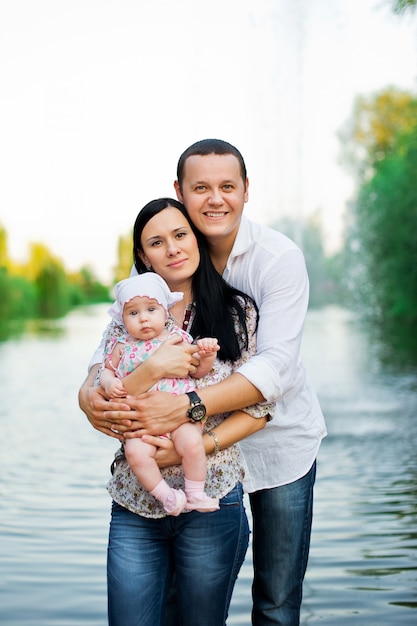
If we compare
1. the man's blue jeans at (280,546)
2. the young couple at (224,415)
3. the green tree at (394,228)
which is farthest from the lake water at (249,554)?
the green tree at (394,228)

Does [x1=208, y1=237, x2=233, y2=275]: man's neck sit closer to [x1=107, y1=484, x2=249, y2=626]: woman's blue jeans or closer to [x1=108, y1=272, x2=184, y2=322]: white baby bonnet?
[x1=108, y1=272, x2=184, y2=322]: white baby bonnet

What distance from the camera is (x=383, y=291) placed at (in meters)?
31.7

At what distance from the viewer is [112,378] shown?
2.64m

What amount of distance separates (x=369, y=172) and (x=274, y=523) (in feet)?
112

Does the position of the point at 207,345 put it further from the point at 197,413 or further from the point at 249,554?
the point at 249,554

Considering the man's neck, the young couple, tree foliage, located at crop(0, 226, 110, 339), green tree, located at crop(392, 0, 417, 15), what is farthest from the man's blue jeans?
tree foliage, located at crop(0, 226, 110, 339)

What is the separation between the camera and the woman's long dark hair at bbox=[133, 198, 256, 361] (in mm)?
2742

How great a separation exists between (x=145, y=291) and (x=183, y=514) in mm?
579

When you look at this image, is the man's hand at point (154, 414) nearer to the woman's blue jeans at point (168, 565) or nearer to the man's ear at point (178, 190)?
the woman's blue jeans at point (168, 565)

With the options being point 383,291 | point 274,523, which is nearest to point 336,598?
point 274,523

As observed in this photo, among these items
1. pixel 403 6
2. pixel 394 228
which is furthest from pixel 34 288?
pixel 403 6

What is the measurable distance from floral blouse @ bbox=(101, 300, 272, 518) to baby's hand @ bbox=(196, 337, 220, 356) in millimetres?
141

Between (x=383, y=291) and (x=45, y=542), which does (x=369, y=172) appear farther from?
(x=45, y=542)

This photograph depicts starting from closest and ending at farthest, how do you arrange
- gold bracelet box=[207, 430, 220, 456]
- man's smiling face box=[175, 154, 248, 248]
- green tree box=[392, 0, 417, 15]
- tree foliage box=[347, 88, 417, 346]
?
gold bracelet box=[207, 430, 220, 456] < man's smiling face box=[175, 154, 248, 248] < green tree box=[392, 0, 417, 15] < tree foliage box=[347, 88, 417, 346]
